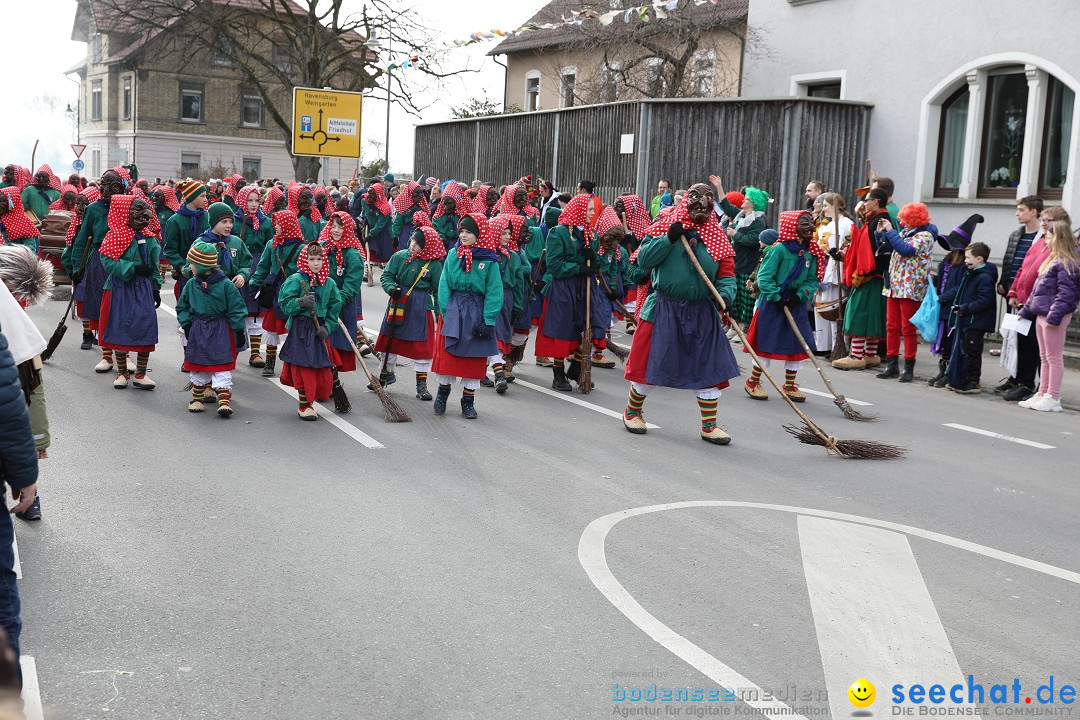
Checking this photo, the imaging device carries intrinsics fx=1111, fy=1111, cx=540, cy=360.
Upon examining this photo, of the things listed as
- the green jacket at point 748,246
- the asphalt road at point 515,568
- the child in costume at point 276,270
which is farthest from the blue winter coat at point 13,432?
the green jacket at point 748,246

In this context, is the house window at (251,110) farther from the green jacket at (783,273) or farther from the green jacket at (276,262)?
the green jacket at (783,273)

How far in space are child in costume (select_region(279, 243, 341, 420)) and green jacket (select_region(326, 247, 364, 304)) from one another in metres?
0.35

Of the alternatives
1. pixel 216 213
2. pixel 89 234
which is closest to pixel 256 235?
pixel 89 234

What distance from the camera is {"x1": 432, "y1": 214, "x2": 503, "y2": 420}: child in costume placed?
9297 mm

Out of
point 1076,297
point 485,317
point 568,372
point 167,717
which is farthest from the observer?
point 568,372

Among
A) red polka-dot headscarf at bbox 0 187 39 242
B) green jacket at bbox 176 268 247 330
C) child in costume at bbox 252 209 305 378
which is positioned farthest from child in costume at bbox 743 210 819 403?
red polka-dot headscarf at bbox 0 187 39 242

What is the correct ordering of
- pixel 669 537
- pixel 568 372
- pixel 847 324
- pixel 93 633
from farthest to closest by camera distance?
pixel 847 324
pixel 568 372
pixel 669 537
pixel 93 633

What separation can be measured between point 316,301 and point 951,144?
1276 cm

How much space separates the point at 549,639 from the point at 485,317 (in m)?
5.00

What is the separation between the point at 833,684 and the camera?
4.16 metres

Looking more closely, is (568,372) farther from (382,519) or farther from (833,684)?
(833,684)

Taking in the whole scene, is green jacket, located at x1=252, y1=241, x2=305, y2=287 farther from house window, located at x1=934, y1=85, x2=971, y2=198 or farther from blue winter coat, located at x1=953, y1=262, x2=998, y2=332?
house window, located at x1=934, y1=85, x2=971, y2=198

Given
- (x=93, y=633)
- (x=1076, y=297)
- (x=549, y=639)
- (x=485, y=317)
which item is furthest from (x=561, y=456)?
(x=1076, y=297)

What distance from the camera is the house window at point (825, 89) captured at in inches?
803
